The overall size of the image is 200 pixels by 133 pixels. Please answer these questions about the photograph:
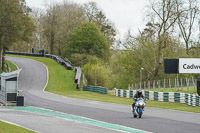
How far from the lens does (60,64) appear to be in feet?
267

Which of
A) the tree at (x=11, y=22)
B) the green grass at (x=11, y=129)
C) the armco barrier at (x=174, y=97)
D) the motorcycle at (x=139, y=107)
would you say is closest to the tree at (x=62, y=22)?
the tree at (x=11, y=22)

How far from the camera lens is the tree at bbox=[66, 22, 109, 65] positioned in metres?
Answer: 89.2

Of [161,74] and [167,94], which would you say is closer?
[167,94]

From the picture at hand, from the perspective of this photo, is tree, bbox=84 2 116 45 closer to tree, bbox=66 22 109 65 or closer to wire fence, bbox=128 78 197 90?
tree, bbox=66 22 109 65

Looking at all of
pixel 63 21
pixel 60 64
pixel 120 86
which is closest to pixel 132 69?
pixel 120 86

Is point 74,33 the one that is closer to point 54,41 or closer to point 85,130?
point 54,41

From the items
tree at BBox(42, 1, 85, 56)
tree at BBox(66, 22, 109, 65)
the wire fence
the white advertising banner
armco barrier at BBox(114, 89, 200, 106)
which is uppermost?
tree at BBox(42, 1, 85, 56)

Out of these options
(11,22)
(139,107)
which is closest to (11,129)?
(139,107)

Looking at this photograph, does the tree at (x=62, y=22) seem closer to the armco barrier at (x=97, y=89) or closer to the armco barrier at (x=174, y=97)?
the armco barrier at (x=97, y=89)

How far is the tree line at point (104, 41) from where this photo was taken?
62250mm

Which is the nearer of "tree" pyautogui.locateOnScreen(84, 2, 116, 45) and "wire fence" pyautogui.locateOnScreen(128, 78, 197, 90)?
"wire fence" pyautogui.locateOnScreen(128, 78, 197, 90)

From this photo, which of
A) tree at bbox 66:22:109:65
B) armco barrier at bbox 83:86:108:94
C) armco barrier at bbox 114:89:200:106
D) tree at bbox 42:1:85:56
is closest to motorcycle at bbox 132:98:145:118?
armco barrier at bbox 114:89:200:106

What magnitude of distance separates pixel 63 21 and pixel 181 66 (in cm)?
5278

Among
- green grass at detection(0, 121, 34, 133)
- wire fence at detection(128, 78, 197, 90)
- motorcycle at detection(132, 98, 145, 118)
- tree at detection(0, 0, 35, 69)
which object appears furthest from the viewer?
A: tree at detection(0, 0, 35, 69)
